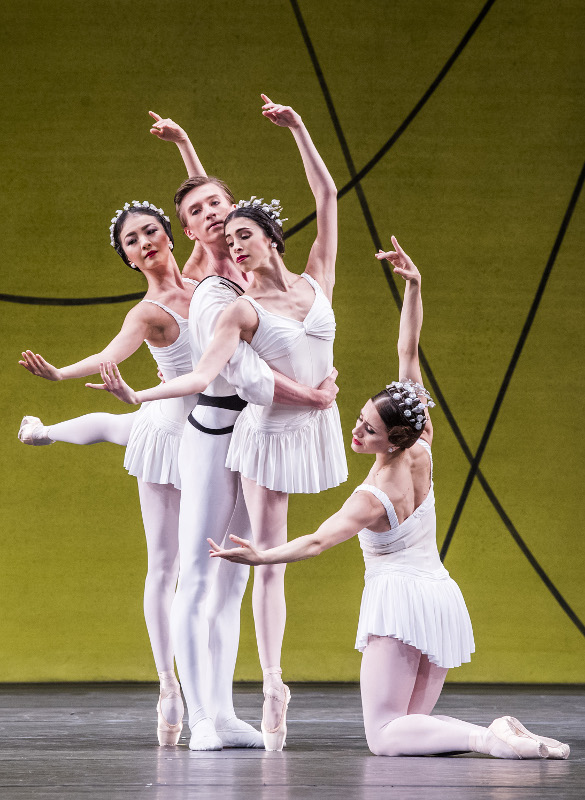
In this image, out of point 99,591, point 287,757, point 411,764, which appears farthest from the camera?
point 99,591

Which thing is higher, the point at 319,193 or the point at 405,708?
the point at 319,193

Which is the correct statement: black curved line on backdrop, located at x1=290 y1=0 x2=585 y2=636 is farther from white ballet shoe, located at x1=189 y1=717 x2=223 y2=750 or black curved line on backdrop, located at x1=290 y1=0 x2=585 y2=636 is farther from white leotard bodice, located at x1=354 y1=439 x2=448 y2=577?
white ballet shoe, located at x1=189 y1=717 x2=223 y2=750

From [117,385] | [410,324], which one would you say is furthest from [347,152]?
[117,385]

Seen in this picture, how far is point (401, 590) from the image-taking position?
3.11 m

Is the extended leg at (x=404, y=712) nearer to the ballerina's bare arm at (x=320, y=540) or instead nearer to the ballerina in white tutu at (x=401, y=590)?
the ballerina in white tutu at (x=401, y=590)

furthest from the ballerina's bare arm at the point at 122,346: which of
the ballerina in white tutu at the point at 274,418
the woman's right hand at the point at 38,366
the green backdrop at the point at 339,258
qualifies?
the green backdrop at the point at 339,258

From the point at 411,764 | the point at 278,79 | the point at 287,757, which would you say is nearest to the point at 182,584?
the point at 287,757

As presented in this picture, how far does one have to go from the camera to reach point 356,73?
5.31 metres

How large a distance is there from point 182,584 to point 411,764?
0.90 metres

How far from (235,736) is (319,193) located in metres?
1.75

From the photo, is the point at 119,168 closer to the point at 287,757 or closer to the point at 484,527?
the point at 484,527

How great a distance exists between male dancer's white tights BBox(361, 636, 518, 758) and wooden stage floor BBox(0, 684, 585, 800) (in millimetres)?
59

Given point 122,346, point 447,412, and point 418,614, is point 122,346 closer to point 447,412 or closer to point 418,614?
point 418,614

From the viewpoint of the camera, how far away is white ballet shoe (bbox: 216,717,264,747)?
334 centimetres
